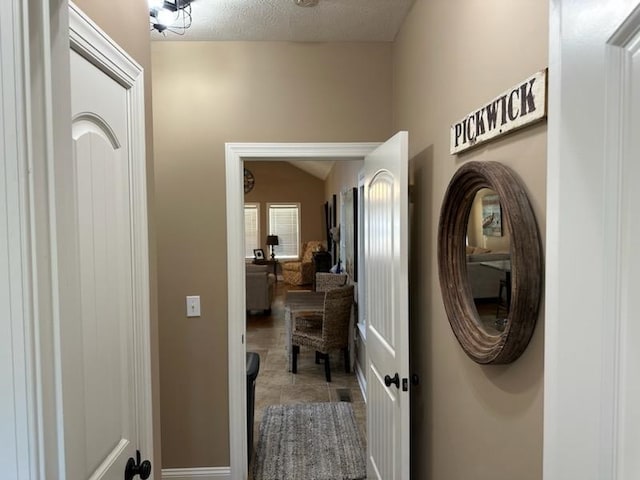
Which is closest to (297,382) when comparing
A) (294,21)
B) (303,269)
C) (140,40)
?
(294,21)

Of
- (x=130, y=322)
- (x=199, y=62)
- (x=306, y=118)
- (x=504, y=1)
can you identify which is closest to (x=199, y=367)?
(x=130, y=322)

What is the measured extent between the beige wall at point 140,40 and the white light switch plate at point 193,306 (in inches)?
38.4

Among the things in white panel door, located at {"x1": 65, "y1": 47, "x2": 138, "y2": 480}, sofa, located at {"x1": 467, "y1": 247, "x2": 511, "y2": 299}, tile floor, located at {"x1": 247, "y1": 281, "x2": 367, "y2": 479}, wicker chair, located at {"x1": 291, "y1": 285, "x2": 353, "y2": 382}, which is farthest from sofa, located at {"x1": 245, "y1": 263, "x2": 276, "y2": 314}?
sofa, located at {"x1": 467, "y1": 247, "x2": 511, "y2": 299}

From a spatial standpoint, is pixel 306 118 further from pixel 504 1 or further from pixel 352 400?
pixel 352 400

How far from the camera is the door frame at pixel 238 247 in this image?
8.03 feet

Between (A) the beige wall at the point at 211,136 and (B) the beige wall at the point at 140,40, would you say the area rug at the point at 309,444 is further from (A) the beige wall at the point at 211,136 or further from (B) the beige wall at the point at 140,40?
(B) the beige wall at the point at 140,40

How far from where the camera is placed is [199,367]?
2.49m

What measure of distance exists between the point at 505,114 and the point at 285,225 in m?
9.79

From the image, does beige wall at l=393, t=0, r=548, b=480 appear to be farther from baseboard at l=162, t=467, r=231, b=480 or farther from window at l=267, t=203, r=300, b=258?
window at l=267, t=203, r=300, b=258

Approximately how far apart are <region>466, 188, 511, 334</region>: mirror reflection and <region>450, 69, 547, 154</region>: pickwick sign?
182 millimetres

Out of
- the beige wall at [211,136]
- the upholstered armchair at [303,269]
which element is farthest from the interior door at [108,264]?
the upholstered armchair at [303,269]

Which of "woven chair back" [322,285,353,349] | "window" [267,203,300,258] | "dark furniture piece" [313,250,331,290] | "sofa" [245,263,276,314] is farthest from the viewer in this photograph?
"window" [267,203,300,258]

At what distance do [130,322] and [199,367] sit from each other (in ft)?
4.36

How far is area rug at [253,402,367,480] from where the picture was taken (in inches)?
105
